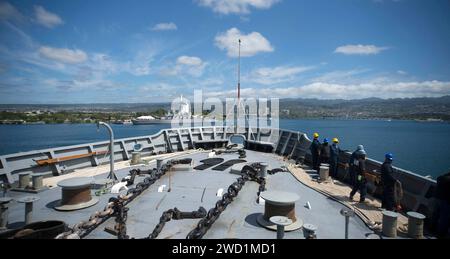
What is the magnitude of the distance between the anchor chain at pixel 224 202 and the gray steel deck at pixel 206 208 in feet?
0.31

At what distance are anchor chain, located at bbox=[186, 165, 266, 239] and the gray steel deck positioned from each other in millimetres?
95

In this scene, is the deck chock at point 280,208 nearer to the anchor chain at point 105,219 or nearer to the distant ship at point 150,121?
the anchor chain at point 105,219

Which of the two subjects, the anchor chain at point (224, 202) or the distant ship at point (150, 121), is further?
the distant ship at point (150, 121)

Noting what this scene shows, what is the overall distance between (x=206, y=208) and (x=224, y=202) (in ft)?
1.14

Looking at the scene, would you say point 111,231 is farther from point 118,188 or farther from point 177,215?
point 118,188

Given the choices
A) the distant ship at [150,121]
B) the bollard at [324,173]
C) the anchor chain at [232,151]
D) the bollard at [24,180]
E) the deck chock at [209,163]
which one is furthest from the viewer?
the distant ship at [150,121]

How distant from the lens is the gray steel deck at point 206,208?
3639mm

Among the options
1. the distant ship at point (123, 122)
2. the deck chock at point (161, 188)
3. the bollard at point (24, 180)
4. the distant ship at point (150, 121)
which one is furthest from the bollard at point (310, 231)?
the distant ship at point (123, 122)

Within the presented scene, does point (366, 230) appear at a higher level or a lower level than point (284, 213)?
lower

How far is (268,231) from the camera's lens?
3.69 metres


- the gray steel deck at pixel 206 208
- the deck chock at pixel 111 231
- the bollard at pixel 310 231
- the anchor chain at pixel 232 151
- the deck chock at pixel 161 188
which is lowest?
the gray steel deck at pixel 206 208
